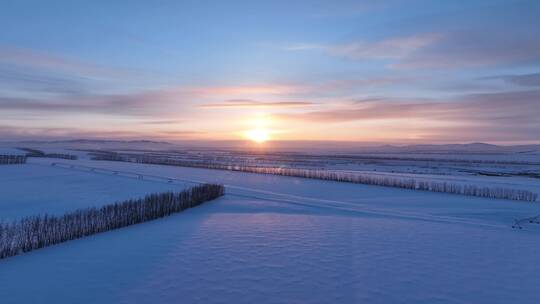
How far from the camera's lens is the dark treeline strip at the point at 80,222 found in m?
11.0

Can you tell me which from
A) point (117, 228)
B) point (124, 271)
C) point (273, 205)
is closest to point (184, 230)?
point (117, 228)

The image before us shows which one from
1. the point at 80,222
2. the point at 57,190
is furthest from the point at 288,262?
the point at 57,190

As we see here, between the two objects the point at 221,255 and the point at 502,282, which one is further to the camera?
the point at 221,255

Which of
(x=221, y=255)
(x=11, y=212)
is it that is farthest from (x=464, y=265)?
(x=11, y=212)

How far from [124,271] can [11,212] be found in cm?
1163

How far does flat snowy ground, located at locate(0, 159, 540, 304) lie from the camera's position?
815 centimetres

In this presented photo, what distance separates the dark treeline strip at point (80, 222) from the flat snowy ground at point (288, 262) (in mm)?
516

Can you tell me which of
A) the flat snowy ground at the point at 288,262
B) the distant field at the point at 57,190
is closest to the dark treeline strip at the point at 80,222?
the flat snowy ground at the point at 288,262

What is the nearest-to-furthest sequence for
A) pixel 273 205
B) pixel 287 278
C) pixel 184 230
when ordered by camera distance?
pixel 287 278, pixel 184 230, pixel 273 205

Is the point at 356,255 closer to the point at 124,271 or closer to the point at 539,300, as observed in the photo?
the point at 539,300

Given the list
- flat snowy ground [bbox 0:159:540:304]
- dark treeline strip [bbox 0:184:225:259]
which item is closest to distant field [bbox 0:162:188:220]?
dark treeline strip [bbox 0:184:225:259]

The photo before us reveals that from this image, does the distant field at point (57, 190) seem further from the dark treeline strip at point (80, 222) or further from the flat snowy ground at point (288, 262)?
the flat snowy ground at point (288, 262)

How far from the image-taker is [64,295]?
7867 mm

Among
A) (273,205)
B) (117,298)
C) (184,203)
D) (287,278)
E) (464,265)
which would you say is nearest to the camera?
(117,298)
